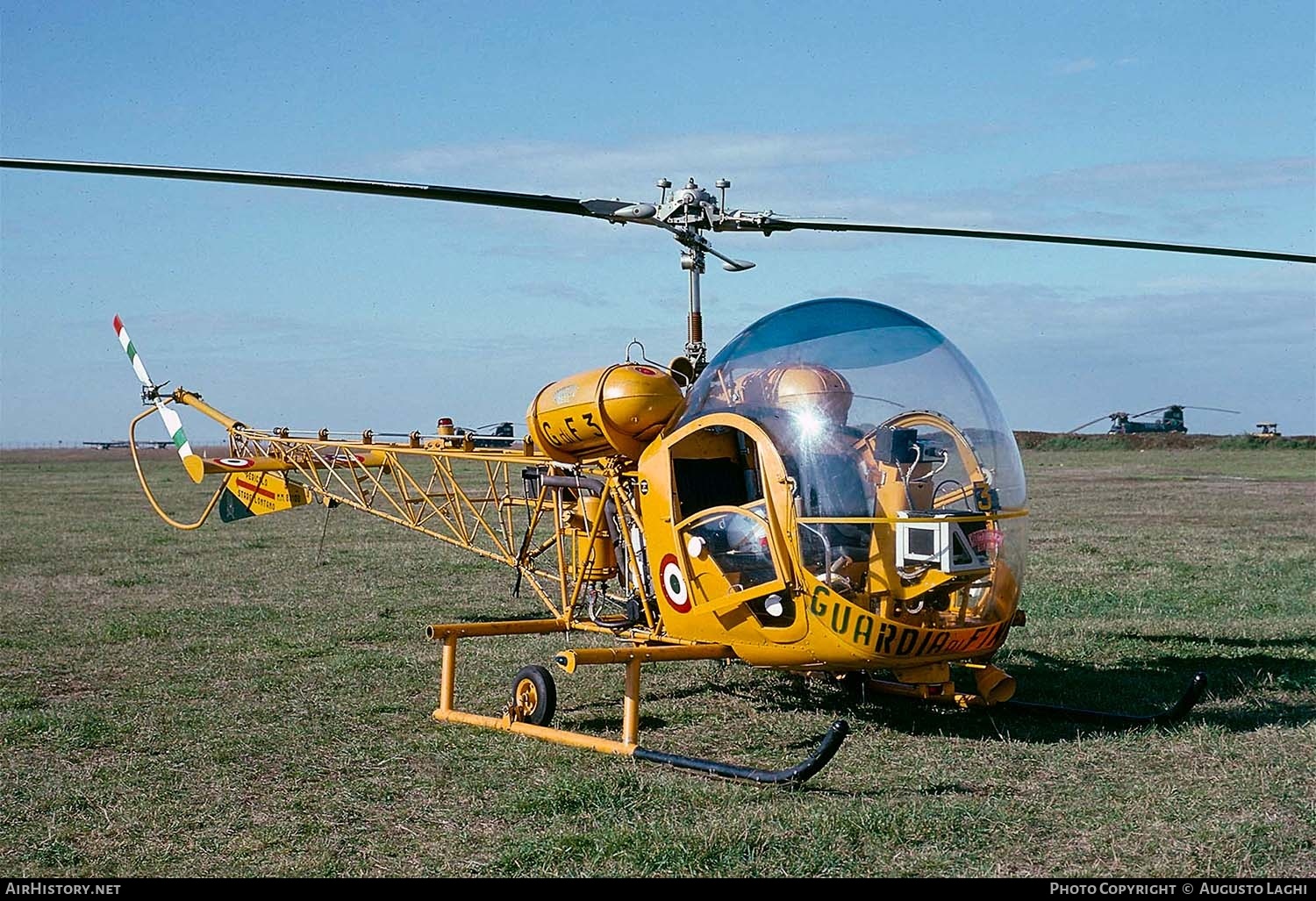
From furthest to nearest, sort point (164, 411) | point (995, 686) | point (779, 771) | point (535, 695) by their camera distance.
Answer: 1. point (164, 411)
2. point (535, 695)
3. point (995, 686)
4. point (779, 771)

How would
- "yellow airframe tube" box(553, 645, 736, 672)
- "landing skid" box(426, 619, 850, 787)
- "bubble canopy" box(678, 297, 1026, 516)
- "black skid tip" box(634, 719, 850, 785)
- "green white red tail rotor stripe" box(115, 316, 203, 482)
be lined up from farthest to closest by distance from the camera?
"green white red tail rotor stripe" box(115, 316, 203, 482) → "yellow airframe tube" box(553, 645, 736, 672) → "bubble canopy" box(678, 297, 1026, 516) → "landing skid" box(426, 619, 850, 787) → "black skid tip" box(634, 719, 850, 785)

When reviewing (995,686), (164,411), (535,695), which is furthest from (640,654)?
(164,411)

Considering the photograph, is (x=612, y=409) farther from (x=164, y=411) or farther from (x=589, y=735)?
(x=164, y=411)

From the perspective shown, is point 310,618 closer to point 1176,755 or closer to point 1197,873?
point 1176,755

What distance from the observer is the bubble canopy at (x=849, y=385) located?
6.88 m

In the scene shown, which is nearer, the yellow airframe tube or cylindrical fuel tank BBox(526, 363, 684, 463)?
the yellow airframe tube

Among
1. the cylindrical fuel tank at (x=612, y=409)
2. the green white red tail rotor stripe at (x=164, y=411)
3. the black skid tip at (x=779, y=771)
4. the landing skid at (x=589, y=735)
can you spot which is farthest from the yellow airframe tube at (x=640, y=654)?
the green white red tail rotor stripe at (x=164, y=411)

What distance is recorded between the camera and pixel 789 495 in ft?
22.3

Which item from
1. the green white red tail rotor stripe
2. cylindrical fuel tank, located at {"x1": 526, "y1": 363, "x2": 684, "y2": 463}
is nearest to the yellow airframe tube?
cylindrical fuel tank, located at {"x1": 526, "y1": 363, "x2": 684, "y2": 463}

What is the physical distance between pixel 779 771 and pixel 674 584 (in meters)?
1.45

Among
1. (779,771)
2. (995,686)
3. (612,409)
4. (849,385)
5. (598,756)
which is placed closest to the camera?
(779,771)

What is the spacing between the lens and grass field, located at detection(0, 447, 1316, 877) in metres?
5.53

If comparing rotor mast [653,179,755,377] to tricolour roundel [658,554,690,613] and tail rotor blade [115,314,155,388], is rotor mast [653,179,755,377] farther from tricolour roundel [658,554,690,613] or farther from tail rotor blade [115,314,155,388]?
tail rotor blade [115,314,155,388]

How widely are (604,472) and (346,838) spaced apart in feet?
10.4
